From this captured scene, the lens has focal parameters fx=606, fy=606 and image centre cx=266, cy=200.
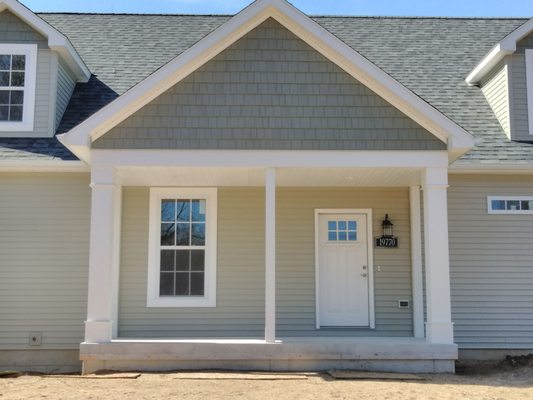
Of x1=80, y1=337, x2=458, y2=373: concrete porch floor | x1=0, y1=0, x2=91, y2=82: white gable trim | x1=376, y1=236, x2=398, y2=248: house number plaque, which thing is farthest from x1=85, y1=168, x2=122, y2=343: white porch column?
x1=376, y1=236, x2=398, y2=248: house number plaque

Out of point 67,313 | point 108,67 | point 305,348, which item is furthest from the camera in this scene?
point 108,67

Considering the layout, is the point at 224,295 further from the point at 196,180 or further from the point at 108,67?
the point at 108,67

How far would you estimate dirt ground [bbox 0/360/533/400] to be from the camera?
6.59 meters

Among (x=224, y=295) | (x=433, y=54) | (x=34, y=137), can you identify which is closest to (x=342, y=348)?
(x=224, y=295)

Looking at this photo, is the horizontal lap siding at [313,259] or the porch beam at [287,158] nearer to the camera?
the porch beam at [287,158]

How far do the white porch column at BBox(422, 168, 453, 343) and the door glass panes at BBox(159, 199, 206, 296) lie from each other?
366 centimetres

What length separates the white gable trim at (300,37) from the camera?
807cm

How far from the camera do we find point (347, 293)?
10031 millimetres

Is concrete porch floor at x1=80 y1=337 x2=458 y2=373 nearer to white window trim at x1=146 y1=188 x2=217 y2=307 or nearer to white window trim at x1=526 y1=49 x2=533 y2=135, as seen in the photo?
white window trim at x1=146 y1=188 x2=217 y2=307

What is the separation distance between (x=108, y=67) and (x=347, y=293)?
19.8 feet

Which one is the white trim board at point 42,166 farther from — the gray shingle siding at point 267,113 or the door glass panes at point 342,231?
the door glass panes at point 342,231

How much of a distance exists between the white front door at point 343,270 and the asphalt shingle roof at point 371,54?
2158 mm

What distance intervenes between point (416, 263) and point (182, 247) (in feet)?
12.5

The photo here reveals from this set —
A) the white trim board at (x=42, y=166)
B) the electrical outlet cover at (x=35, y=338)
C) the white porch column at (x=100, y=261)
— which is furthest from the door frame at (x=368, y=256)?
the electrical outlet cover at (x=35, y=338)
